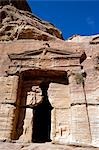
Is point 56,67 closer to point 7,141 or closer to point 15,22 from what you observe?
point 7,141

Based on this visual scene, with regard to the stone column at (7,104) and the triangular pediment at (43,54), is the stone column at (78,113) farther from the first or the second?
the stone column at (7,104)

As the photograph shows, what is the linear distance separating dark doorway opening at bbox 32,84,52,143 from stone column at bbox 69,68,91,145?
63.9 inches

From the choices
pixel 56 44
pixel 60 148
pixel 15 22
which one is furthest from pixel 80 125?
pixel 15 22

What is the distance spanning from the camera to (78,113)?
973 centimetres

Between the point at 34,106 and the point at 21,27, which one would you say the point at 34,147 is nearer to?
the point at 34,106

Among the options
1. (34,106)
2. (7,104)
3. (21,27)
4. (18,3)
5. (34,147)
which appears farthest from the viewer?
(18,3)

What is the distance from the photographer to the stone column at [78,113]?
913 cm

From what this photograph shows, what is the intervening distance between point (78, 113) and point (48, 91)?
2.03m

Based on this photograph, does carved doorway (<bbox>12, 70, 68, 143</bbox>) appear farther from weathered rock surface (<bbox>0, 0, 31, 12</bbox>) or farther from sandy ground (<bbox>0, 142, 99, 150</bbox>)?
weathered rock surface (<bbox>0, 0, 31, 12</bbox>)

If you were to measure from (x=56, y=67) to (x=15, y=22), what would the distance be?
18.0 ft

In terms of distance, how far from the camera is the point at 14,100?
34.7 ft

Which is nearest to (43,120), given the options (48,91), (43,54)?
(48,91)

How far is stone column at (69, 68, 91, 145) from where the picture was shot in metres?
9.13

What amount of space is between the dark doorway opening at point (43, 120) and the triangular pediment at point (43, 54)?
59.1 inches
